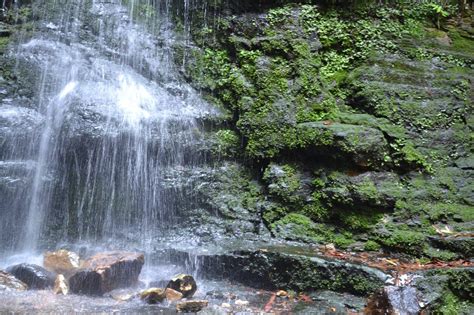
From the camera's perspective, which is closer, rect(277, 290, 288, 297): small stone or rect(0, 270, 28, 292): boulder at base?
rect(0, 270, 28, 292): boulder at base

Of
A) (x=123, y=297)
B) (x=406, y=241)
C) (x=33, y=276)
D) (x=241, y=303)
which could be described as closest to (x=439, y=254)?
(x=406, y=241)

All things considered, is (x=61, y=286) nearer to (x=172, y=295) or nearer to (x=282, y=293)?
(x=172, y=295)

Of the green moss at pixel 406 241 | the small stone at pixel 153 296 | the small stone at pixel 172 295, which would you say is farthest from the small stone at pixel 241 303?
the green moss at pixel 406 241

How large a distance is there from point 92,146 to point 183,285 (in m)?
2.52

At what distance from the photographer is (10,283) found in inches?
172

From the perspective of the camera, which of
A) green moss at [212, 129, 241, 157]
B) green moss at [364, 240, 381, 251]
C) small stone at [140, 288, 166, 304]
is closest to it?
small stone at [140, 288, 166, 304]

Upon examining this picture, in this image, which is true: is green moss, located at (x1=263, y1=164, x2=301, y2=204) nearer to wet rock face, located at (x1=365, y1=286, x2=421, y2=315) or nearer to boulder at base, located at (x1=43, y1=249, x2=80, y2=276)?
wet rock face, located at (x1=365, y1=286, x2=421, y2=315)

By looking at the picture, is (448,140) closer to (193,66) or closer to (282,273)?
(282,273)

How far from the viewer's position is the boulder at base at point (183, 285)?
4.36 meters

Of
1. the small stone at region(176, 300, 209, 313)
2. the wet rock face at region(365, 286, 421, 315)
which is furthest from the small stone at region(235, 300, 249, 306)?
the wet rock face at region(365, 286, 421, 315)

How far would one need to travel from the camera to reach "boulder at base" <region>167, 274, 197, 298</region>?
4.36 m

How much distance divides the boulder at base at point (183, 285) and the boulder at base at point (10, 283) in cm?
149

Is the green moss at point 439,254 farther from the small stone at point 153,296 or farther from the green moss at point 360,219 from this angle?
the small stone at point 153,296

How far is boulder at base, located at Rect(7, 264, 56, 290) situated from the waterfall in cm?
99
